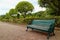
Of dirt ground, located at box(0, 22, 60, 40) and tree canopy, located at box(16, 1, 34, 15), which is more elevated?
tree canopy, located at box(16, 1, 34, 15)

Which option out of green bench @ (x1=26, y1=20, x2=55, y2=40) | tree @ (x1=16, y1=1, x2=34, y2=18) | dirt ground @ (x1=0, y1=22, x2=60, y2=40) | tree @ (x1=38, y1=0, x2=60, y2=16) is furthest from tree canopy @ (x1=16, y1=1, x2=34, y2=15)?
dirt ground @ (x1=0, y1=22, x2=60, y2=40)

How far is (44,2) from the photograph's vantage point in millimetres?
15812

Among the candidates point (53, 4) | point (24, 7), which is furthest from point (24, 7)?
point (53, 4)

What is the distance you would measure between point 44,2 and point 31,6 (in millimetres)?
14172

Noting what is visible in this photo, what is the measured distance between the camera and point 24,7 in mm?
30016

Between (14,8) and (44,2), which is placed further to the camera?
(14,8)

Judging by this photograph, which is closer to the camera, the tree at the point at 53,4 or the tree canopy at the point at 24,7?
the tree at the point at 53,4

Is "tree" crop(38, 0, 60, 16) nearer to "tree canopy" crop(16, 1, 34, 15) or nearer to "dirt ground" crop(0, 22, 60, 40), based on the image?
"dirt ground" crop(0, 22, 60, 40)

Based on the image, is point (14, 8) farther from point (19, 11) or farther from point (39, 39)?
point (39, 39)

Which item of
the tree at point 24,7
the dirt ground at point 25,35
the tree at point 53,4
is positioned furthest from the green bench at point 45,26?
the tree at point 24,7

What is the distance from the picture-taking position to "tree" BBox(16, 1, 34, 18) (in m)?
29.6

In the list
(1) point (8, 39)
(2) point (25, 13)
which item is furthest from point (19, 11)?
(1) point (8, 39)

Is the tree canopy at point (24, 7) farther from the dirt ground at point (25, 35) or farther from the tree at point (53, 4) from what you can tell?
the dirt ground at point (25, 35)

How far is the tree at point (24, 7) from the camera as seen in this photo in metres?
29.6
